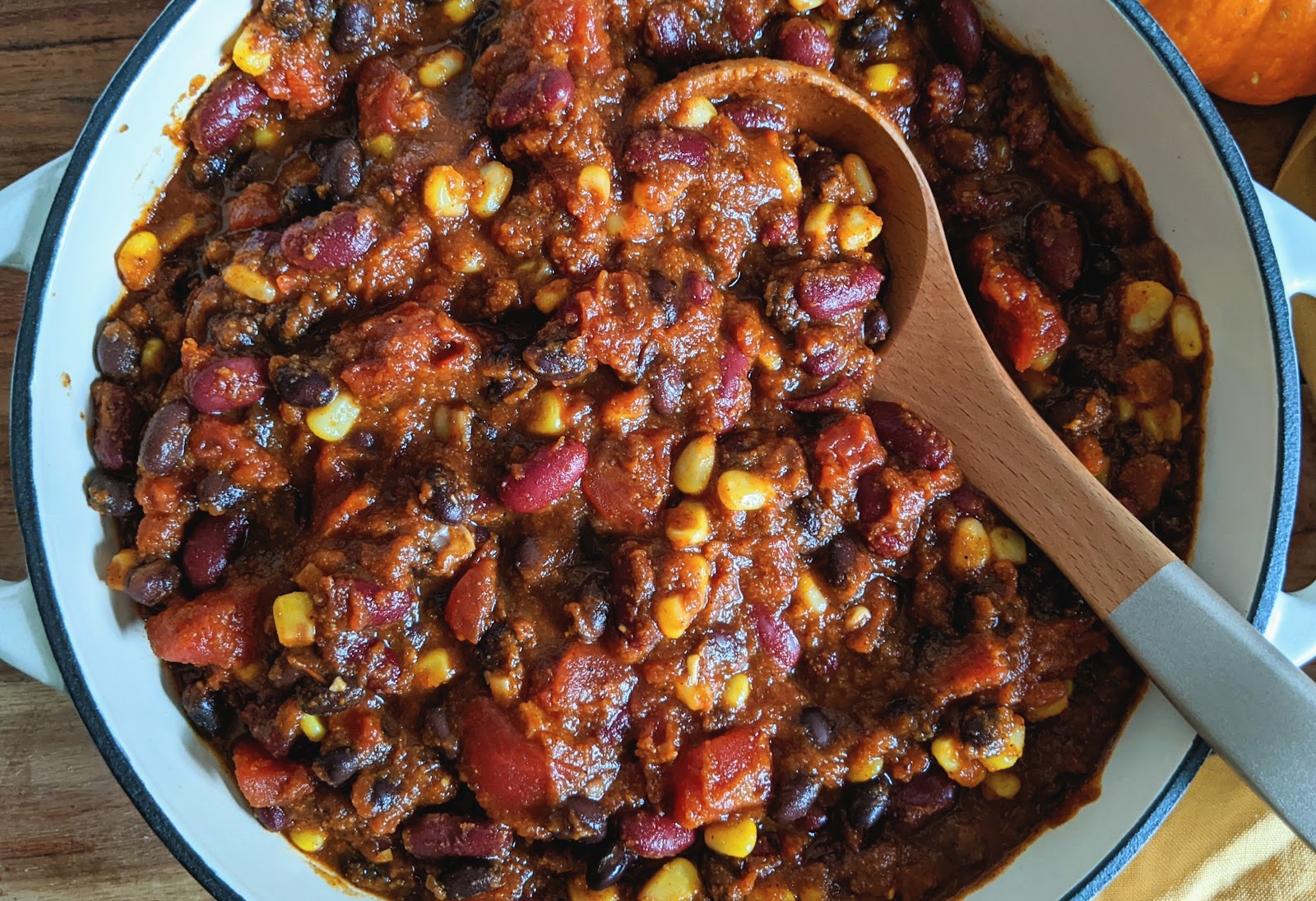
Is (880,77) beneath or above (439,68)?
above

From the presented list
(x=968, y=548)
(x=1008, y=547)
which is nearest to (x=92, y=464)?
(x=968, y=548)

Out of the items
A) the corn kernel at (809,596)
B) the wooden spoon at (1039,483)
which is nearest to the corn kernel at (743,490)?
the corn kernel at (809,596)

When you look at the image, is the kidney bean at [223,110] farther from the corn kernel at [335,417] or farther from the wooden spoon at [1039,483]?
the wooden spoon at [1039,483]

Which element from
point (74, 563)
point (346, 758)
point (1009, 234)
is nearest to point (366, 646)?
point (346, 758)

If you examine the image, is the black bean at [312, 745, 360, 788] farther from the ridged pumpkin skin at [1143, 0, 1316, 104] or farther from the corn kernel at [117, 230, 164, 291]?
the ridged pumpkin skin at [1143, 0, 1316, 104]

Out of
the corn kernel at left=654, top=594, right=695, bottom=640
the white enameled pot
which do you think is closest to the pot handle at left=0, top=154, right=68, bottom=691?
the white enameled pot

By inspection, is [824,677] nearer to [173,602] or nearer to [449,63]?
[173,602]

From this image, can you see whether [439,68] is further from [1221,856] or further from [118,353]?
[1221,856]
